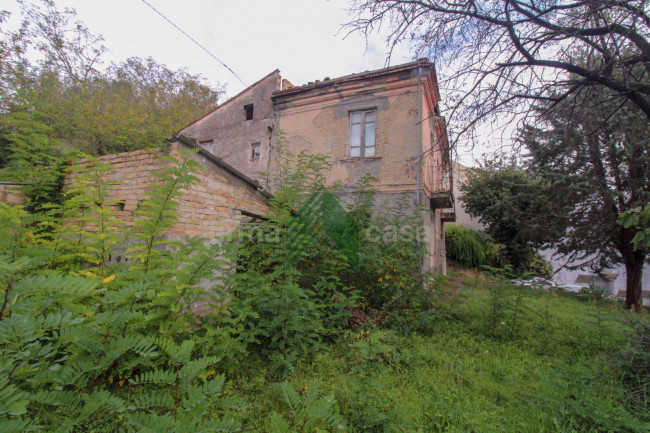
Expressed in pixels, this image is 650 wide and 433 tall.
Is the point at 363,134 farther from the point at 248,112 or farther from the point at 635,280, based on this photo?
the point at 635,280

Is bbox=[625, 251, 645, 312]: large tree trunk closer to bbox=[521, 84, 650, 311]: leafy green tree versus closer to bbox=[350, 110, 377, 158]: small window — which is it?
bbox=[521, 84, 650, 311]: leafy green tree

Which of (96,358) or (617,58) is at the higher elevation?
(617,58)

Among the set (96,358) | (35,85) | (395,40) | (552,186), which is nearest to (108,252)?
(96,358)

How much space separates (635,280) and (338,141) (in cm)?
1055

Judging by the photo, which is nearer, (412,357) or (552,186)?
(412,357)

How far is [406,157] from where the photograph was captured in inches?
301

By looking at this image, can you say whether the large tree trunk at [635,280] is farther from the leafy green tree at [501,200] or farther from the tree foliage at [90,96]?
the tree foliage at [90,96]

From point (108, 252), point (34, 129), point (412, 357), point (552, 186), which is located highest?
point (552, 186)

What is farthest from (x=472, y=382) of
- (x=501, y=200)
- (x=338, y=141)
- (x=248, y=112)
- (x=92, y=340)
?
(x=501, y=200)

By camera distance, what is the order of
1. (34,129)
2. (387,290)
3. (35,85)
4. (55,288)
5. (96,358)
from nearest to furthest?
(55,288) < (96,358) < (34,129) < (387,290) < (35,85)

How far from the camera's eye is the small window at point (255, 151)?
1054 cm

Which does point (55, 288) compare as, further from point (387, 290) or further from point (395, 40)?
point (395, 40)

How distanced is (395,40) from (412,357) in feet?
15.5

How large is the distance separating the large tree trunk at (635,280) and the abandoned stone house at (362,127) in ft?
19.2
